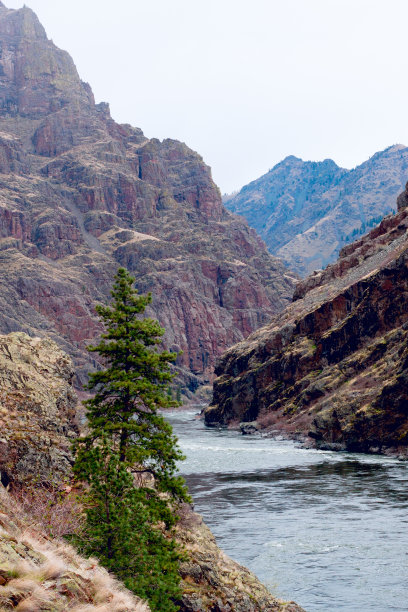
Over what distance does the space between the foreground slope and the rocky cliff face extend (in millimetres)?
59439

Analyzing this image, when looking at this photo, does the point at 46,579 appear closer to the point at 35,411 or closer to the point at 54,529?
the point at 54,529

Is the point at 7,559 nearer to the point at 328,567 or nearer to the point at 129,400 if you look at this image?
the point at 129,400

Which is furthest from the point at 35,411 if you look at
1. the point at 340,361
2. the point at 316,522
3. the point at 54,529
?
the point at 340,361

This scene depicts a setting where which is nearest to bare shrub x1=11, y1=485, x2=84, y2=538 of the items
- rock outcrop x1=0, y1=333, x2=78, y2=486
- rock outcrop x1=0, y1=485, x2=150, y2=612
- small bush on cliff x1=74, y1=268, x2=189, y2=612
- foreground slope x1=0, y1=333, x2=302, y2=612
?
foreground slope x1=0, y1=333, x2=302, y2=612

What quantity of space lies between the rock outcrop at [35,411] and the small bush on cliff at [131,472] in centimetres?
113

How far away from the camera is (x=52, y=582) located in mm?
12398

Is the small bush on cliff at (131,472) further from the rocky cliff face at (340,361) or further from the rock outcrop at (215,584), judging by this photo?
the rocky cliff face at (340,361)

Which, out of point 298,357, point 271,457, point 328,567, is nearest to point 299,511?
point 328,567

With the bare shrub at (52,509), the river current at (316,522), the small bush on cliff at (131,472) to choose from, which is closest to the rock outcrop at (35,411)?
the bare shrub at (52,509)

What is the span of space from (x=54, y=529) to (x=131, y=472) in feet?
13.1

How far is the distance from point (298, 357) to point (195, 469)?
5626 cm

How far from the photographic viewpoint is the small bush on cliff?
19047 mm

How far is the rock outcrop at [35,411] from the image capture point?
73.3 feet

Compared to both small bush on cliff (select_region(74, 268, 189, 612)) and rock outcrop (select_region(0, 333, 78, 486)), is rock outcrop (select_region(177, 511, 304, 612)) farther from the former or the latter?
rock outcrop (select_region(0, 333, 78, 486))
